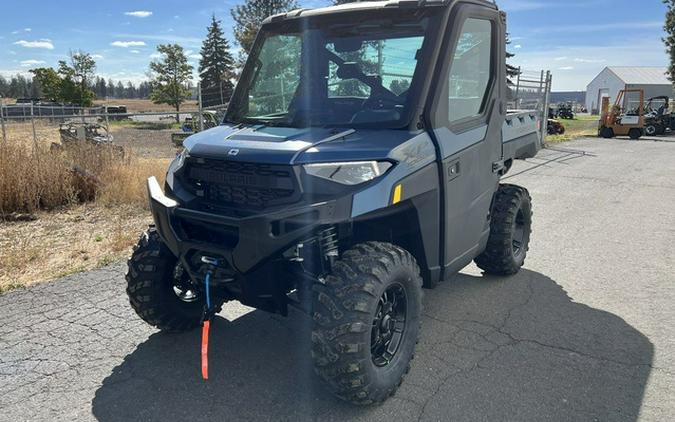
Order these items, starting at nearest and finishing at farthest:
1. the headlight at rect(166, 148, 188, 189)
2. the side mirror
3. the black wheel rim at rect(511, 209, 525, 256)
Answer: the headlight at rect(166, 148, 188, 189) → the side mirror → the black wheel rim at rect(511, 209, 525, 256)

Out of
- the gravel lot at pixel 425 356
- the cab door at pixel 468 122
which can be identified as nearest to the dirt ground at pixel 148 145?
the gravel lot at pixel 425 356

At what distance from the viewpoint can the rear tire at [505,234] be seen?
485 cm

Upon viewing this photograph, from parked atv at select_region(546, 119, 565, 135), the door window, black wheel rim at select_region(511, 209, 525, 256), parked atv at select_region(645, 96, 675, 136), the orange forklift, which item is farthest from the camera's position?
parked atv at select_region(645, 96, 675, 136)

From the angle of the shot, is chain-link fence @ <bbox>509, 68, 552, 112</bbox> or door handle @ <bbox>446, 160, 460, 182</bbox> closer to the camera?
door handle @ <bbox>446, 160, 460, 182</bbox>

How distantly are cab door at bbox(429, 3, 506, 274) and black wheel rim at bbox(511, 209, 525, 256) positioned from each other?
3.56 ft

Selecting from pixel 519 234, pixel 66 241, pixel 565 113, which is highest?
pixel 565 113

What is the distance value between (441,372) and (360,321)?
0.97m

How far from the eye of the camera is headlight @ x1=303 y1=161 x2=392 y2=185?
9.47ft

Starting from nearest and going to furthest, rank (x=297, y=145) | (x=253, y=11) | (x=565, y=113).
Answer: (x=297, y=145) < (x=253, y=11) < (x=565, y=113)

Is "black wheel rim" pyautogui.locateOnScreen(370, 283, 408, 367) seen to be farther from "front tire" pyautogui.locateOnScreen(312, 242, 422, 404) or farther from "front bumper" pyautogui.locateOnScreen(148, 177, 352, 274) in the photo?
"front bumper" pyautogui.locateOnScreen(148, 177, 352, 274)

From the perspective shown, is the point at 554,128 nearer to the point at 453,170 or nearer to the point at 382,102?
the point at 453,170

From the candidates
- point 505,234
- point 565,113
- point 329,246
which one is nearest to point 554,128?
point 505,234

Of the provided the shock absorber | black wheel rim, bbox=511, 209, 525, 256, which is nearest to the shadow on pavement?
the shock absorber

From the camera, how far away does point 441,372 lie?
11.3 feet
